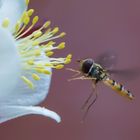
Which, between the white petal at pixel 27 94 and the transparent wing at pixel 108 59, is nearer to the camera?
the white petal at pixel 27 94

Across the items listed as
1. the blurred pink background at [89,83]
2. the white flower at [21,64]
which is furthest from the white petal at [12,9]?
the blurred pink background at [89,83]

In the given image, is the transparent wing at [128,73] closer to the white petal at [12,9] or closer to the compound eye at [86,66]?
the compound eye at [86,66]

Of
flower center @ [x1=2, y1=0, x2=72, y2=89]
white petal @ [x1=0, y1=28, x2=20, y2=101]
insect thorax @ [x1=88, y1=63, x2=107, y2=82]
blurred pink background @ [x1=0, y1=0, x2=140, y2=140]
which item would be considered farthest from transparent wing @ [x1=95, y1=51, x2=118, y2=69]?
blurred pink background @ [x1=0, y1=0, x2=140, y2=140]

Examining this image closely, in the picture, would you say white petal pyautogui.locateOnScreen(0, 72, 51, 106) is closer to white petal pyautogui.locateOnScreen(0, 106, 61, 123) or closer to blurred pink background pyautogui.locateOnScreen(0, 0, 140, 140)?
white petal pyautogui.locateOnScreen(0, 106, 61, 123)

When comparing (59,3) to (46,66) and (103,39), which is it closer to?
(103,39)

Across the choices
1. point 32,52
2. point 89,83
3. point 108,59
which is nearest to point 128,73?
point 108,59

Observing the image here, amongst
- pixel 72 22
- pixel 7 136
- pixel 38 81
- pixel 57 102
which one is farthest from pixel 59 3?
pixel 38 81

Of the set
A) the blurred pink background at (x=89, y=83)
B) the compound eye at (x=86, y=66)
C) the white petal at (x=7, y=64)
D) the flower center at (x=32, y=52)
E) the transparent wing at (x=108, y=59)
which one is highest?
the blurred pink background at (x=89, y=83)
